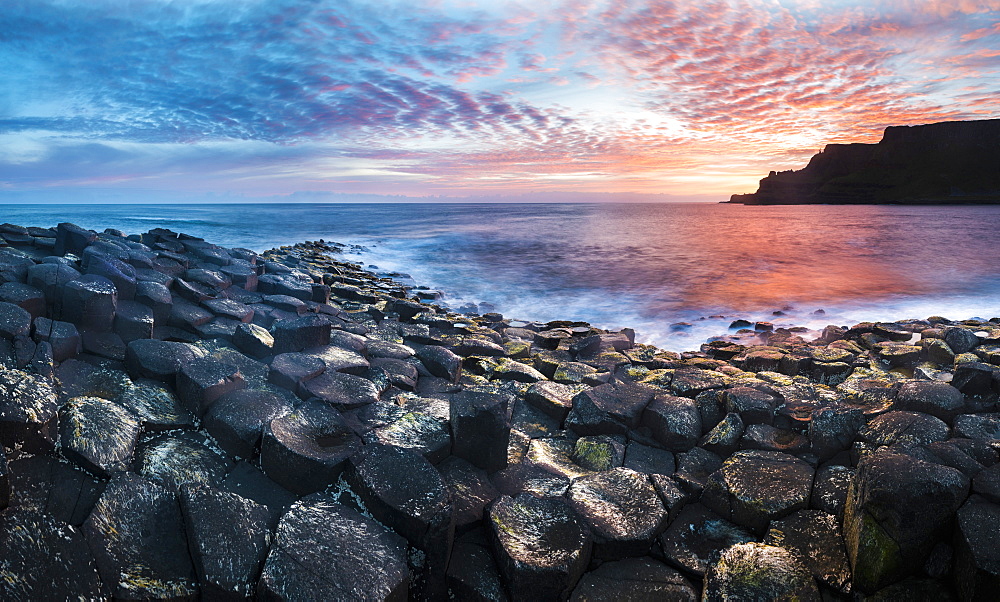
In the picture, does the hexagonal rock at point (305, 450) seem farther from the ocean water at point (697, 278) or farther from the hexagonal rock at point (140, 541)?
the ocean water at point (697, 278)

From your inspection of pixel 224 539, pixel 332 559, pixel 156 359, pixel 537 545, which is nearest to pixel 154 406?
pixel 156 359

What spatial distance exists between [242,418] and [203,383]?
18.4 inches

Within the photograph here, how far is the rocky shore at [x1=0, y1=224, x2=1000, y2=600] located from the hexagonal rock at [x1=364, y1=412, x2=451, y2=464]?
2 cm

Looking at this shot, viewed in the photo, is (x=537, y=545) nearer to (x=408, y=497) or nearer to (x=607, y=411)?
(x=408, y=497)

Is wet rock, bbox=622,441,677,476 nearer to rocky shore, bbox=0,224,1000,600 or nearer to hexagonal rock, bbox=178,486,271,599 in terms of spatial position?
rocky shore, bbox=0,224,1000,600

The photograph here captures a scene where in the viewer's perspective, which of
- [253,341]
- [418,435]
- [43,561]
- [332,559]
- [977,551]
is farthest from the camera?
[253,341]

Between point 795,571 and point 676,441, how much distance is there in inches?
60.8

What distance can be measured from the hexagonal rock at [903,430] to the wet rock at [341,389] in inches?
143

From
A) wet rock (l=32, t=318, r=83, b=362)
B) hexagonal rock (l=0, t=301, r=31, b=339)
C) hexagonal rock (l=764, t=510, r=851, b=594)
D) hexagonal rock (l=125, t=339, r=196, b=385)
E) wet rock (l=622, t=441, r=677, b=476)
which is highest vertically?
hexagonal rock (l=0, t=301, r=31, b=339)

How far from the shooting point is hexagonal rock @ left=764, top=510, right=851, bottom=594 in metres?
2.47

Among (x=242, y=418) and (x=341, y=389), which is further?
(x=341, y=389)

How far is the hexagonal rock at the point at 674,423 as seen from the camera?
3875 mm

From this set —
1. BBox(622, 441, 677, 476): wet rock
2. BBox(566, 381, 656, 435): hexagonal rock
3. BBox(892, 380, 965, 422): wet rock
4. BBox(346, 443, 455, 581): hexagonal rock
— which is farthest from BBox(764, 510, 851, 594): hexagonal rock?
BBox(346, 443, 455, 581): hexagonal rock

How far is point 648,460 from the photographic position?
3746 millimetres
